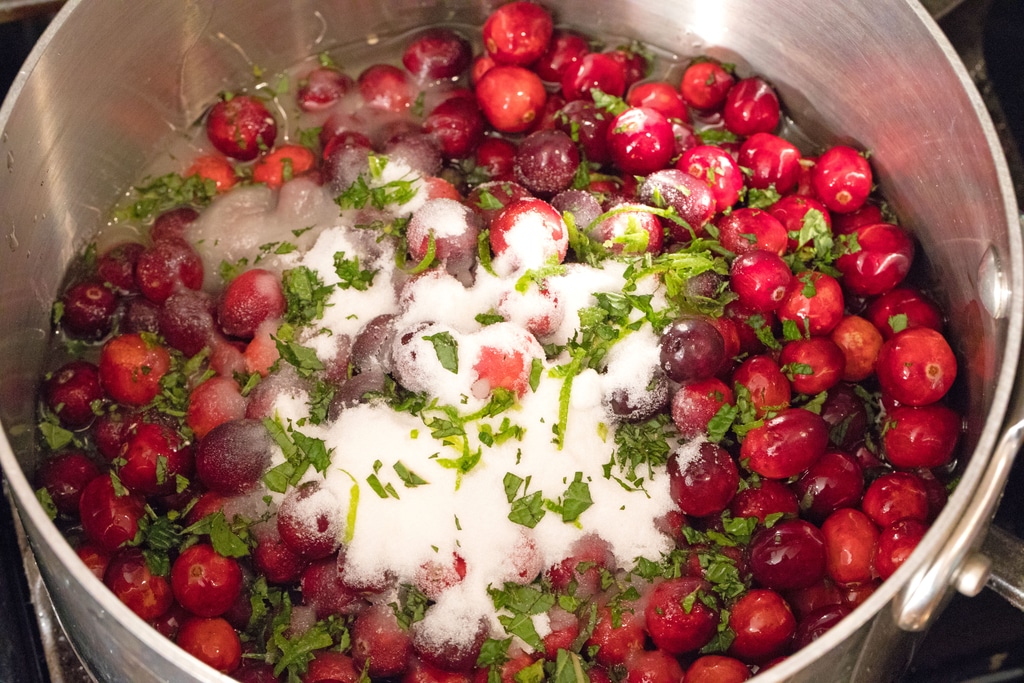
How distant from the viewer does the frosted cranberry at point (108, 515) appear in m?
1.83

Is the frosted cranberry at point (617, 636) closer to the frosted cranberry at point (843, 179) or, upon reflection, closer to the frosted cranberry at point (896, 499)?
the frosted cranberry at point (896, 499)

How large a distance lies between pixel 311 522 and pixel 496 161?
1084 mm

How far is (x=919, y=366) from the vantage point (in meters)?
1.95

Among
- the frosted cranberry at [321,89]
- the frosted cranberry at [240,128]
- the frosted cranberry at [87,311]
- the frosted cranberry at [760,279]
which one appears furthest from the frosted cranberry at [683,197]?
the frosted cranberry at [87,311]

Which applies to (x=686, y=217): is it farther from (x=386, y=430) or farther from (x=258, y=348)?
(x=258, y=348)

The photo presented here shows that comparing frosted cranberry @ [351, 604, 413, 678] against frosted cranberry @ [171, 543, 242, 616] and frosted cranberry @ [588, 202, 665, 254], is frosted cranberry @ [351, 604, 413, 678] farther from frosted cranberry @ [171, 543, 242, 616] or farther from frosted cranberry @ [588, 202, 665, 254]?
frosted cranberry @ [588, 202, 665, 254]

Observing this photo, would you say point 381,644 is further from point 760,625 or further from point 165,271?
point 165,271

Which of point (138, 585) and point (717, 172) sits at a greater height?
point (717, 172)

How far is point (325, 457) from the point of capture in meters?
1.90

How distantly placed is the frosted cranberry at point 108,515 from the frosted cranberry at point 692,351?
3.81 feet

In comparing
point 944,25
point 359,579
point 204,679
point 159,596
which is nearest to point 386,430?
point 359,579

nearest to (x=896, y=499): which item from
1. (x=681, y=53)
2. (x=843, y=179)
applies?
(x=843, y=179)

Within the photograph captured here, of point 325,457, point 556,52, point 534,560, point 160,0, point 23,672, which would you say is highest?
point 160,0

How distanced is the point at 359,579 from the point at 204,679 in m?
0.51
